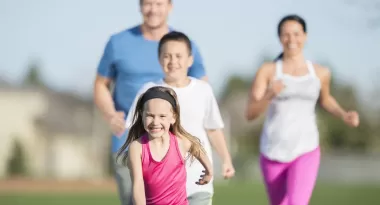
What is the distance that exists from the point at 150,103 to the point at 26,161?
47786 mm

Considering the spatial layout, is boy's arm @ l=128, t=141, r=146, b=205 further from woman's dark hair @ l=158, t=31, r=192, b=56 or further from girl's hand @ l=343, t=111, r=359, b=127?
girl's hand @ l=343, t=111, r=359, b=127

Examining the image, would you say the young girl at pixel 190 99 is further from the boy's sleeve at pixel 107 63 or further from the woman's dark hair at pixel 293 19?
the woman's dark hair at pixel 293 19

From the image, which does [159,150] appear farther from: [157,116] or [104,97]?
[104,97]

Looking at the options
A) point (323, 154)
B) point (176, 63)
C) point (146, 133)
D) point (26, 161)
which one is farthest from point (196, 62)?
point (323, 154)

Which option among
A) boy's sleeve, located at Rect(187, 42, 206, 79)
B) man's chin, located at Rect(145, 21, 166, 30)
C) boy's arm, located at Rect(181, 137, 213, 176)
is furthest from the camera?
man's chin, located at Rect(145, 21, 166, 30)

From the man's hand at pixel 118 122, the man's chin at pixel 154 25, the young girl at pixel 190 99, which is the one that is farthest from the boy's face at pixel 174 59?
the man's chin at pixel 154 25

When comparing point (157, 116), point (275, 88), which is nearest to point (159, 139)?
point (157, 116)

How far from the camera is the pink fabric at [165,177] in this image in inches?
258

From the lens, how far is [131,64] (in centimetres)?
859

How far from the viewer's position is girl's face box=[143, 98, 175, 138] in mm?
6426

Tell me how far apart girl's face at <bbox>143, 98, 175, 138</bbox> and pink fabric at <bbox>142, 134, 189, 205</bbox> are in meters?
0.14

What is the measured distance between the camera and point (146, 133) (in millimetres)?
6684

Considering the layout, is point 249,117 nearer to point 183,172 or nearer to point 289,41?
point 289,41

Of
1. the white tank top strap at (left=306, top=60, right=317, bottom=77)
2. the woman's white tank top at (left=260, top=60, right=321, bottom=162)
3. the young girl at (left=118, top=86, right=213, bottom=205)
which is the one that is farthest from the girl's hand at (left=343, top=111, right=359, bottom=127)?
the young girl at (left=118, top=86, right=213, bottom=205)
